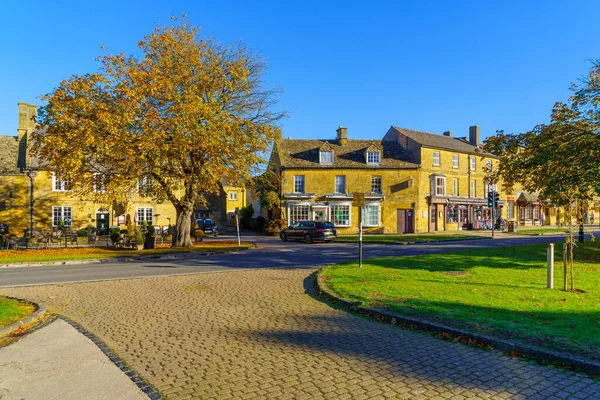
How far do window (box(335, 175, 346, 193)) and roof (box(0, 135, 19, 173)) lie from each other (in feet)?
89.7

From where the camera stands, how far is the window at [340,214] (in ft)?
125

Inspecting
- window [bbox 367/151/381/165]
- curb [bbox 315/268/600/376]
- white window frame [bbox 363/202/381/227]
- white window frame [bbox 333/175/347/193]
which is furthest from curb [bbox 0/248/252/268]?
window [bbox 367/151/381/165]

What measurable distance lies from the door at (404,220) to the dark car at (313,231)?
11.7 meters

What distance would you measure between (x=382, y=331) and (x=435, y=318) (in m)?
1.06

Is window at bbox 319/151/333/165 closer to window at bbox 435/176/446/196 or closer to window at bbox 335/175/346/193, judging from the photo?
window at bbox 335/175/346/193

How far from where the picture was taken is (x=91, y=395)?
4.38m

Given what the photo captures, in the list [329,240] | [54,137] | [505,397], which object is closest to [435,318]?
[505,397]

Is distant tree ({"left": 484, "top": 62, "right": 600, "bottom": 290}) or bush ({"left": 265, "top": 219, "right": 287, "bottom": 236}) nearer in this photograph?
distant tree ({"left": 484, "top": 62, "right": 600, "bottom": 290})

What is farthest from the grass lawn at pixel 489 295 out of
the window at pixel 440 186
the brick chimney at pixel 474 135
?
the brick chimney at pixel 474 135

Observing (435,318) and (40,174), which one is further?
(40,174)

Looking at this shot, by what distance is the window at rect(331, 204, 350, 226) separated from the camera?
125ft

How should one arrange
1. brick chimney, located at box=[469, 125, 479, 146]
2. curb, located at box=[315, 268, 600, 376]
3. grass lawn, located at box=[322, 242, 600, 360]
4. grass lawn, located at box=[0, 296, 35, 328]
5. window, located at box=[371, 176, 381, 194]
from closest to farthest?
curb, located at box=[315, 268, 600, 376], grass lawn, located at box=[322, 242, 600, 360], grass lawn, located at box=[0, 296, 35, 328], window, located at box=[371, 176, 381, 194], brick chimney, located at box=[469, 125, 479, 146]

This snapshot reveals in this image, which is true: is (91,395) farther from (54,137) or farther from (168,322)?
(54,137)

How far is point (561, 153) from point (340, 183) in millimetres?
24864
